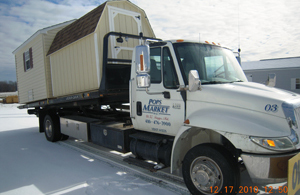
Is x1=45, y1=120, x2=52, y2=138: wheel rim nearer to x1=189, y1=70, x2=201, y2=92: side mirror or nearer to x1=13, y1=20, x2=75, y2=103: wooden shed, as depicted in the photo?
x1=13, y1=20, x2=75, y2=103: wooden shed

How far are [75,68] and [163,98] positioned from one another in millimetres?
3372

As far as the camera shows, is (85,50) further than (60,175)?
Yes

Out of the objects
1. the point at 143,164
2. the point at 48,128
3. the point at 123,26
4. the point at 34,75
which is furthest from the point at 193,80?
the point at 34,75

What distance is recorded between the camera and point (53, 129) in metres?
7.74

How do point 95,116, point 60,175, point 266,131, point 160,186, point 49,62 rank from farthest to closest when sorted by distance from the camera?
point 49,62
point 95,116
point 60,175
point 160,186
point 266,131

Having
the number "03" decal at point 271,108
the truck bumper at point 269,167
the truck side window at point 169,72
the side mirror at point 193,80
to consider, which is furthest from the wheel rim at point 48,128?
the number "03" decal at point 271,108

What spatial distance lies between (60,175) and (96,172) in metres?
0.72

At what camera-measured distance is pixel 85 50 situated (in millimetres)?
5727

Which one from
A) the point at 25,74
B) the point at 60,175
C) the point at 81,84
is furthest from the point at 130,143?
the point at 25,74

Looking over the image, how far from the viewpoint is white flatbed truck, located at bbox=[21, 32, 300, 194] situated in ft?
9.23

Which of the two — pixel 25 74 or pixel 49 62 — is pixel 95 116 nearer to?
pixel 49 62

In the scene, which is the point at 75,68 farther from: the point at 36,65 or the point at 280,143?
the point at 280,143

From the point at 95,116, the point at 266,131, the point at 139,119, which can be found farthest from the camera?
the point at 95,116

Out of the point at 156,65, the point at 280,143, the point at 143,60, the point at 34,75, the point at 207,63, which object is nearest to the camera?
the point at 280,143
